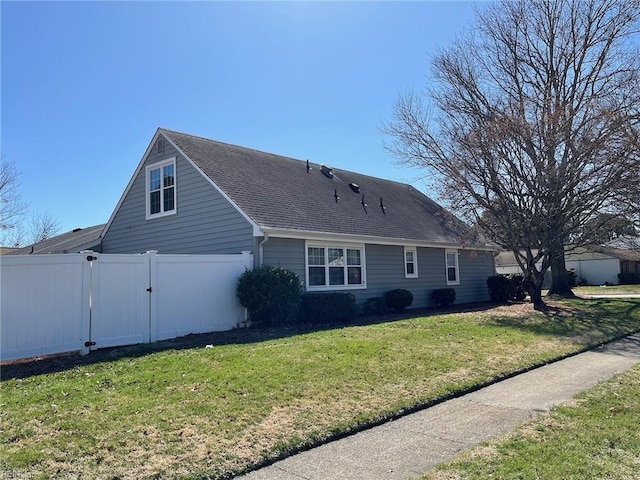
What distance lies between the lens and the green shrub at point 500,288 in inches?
861

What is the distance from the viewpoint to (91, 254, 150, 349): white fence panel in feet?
31.4

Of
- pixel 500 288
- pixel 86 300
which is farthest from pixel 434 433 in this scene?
pixel 500 288

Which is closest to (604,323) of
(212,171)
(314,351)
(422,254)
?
(422,254)

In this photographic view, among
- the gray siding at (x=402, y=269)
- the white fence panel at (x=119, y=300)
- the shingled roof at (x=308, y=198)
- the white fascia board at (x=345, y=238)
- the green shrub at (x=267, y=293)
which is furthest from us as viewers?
the shingled roof at (x=308, y=198)

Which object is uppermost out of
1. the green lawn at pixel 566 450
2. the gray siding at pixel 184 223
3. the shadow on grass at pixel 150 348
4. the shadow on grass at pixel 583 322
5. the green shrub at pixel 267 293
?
the gray siding at pixel 184 223

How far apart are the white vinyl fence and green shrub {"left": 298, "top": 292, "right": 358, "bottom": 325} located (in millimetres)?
2299

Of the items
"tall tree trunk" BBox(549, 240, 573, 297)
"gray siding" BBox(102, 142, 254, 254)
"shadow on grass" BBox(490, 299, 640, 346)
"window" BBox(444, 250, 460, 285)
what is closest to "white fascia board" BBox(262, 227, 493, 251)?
"gray siding" BBox(102, 142, 254, 254)

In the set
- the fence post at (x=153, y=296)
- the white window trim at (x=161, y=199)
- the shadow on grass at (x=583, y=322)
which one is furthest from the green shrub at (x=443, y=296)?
the fence post at (x=153, y=296)

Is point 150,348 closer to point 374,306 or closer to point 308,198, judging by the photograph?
point 308,198

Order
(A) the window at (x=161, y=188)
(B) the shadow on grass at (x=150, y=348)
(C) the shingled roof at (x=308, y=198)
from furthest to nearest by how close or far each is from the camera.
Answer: (A) the window at (x=161, y=188) < (C) the shingled roof at (x=308, y=198) < (B) the shadow on grass at (x=150, y=348)

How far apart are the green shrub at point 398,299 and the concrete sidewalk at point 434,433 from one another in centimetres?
927

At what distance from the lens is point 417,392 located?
6.29 metres

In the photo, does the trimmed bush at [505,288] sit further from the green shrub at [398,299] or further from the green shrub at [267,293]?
the green shrub at [267,293]

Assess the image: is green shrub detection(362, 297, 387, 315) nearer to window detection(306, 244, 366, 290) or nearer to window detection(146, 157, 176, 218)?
window detection(306, 244, 366, 290)
